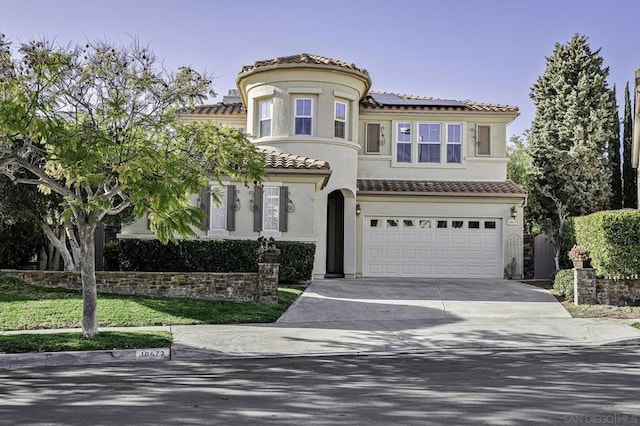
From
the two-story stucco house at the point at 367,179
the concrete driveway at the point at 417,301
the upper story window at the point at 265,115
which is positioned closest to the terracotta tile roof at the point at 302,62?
the two-story stucco house at the point at 367,179

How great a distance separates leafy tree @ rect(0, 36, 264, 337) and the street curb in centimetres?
114

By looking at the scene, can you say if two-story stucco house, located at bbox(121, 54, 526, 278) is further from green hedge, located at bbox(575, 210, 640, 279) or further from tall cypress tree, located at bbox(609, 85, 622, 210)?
tall cypress tree, located at bbox(609, 85, 622, 210)

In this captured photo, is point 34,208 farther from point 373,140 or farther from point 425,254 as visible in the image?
point 425,254

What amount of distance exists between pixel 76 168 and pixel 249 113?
474 inches

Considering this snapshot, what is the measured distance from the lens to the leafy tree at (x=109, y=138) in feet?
31.6

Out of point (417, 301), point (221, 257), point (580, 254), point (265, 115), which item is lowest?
point (417, 301)

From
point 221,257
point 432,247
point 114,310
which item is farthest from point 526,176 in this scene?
point 114,310

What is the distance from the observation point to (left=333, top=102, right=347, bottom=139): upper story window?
20672mm

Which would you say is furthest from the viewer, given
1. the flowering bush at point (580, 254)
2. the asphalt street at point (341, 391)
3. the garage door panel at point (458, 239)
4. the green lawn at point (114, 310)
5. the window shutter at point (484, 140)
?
the window shutter at point (484, 140)

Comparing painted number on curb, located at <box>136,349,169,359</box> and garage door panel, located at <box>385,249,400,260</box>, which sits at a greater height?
garage door panel, located at <box>385,249,400,260</box>

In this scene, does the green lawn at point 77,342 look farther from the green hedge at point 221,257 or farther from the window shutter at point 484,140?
the window shutter at point 484,140

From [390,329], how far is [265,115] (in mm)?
10804

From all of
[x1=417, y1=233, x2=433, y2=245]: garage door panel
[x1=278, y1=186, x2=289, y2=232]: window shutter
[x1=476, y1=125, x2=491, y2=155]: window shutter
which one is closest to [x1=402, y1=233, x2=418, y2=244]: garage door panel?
[x1=417, y1=233, x2=433, y2=245]: garage door panel

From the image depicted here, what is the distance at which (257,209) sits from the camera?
18922 mm
